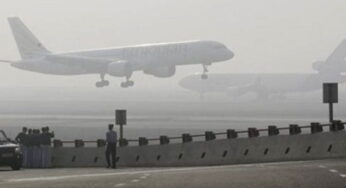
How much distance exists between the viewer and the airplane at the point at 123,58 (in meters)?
134

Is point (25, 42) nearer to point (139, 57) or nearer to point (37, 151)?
point (139, 57)

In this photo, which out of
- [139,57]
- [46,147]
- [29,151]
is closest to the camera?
[29,151]

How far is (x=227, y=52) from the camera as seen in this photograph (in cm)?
13762

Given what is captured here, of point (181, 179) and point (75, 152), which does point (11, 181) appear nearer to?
point (181, 179)

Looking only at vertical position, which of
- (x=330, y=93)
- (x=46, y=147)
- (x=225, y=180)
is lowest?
(x=225, y=180)

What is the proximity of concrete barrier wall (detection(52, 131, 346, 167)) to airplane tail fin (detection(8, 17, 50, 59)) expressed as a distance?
118 metres

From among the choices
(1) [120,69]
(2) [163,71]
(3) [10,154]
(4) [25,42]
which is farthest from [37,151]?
(4) [25,42]

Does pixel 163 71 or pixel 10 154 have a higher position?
pixel 163 71

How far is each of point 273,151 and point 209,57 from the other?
10291 cm

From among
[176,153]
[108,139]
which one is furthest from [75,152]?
[108,139]

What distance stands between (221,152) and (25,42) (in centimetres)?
12789

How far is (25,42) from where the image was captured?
158500 mm

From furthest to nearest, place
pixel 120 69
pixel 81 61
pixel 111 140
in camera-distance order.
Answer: pixel 81 61, pixel 120 69, pixel 111 140

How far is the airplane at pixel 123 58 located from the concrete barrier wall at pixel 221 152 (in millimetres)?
90764
